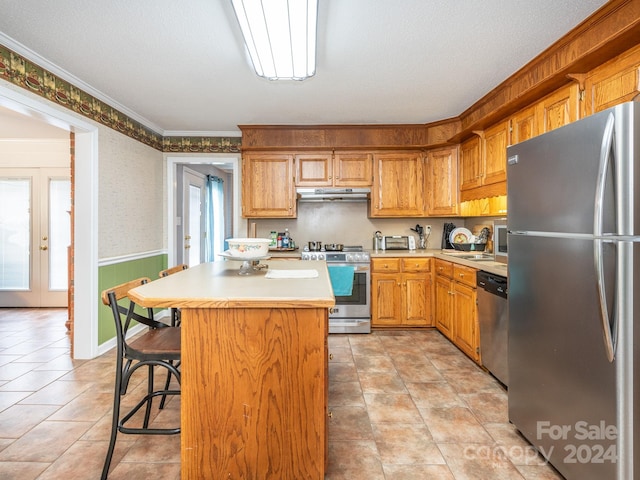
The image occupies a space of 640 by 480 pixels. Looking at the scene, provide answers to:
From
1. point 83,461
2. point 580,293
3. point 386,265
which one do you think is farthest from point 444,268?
point 83,461

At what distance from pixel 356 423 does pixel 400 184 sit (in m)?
2.78

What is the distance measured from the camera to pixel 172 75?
2691 mm

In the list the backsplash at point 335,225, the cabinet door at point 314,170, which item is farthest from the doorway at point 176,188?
the cabinet door at point 314,170

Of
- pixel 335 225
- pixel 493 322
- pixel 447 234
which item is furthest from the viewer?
pixel 335 225

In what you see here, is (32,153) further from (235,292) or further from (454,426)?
(454,426)

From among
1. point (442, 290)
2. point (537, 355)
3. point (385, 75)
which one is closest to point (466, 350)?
point (442, 290)

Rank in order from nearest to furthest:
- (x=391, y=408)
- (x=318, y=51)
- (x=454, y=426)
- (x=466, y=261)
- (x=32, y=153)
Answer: (x=454, y=426)
(x=391, y=408)
(x=318, y=51)
(x=466, y=261)
(x=32, y=153)

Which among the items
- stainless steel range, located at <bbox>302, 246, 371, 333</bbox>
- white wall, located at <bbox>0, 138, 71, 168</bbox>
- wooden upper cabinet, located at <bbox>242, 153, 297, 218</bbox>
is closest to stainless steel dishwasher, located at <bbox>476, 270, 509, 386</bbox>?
stainless steel range, located at <bbox>302, 246, 371, 333</bbox>

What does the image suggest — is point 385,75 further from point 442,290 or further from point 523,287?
point 442,290

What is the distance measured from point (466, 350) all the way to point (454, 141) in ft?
7.24

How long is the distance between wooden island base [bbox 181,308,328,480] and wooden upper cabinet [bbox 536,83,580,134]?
6.80 feet

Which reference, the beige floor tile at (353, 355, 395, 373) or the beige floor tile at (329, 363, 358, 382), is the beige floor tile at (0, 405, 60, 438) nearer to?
the beige floor tile at (329, 363, 358, 382)

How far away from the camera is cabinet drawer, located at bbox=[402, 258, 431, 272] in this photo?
3781 mm

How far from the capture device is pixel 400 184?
406cm
